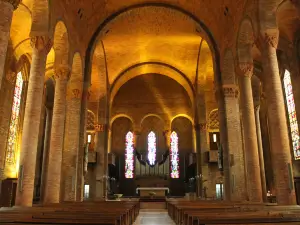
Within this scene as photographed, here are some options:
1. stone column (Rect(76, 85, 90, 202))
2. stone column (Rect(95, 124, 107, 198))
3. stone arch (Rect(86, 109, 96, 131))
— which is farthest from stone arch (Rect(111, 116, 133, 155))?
stone column (Rect(76, 85, 90, 202))

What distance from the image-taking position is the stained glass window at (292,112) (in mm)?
18875

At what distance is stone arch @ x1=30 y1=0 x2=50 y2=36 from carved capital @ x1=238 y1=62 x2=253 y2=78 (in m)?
8.78

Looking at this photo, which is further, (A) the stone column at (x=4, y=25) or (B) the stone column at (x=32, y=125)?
(B) the stone column at (x=32, y=125)

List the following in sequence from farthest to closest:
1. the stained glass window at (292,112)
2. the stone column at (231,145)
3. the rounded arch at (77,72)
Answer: the stained glass window at (292,112) < the rounded arch at (77,72) < the stone column at (231,145)

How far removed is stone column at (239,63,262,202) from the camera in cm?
1255

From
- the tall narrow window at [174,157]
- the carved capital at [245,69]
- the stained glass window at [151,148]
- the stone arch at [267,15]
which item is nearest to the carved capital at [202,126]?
the tall narrow window at [174,157]

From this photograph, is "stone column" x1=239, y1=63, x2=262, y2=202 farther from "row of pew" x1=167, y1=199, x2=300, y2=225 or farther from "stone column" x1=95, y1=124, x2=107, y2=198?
"stone column" x1=95, y1=124, x2=107, y2=198

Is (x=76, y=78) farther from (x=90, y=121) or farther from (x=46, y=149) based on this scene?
(x=90, y=121)

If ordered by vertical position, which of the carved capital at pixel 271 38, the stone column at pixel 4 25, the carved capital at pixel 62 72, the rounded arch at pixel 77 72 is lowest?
the stone column at pixel 4 25

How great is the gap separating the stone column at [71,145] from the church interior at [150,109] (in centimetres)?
5

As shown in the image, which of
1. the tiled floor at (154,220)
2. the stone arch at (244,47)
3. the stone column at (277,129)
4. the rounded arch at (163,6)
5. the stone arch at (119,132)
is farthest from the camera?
the stone arch at (119,132)

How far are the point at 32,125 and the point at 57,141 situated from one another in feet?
8.72

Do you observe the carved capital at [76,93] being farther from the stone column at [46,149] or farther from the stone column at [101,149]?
the stone column at [101,149]

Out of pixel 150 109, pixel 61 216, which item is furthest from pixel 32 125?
pixel 150 109
